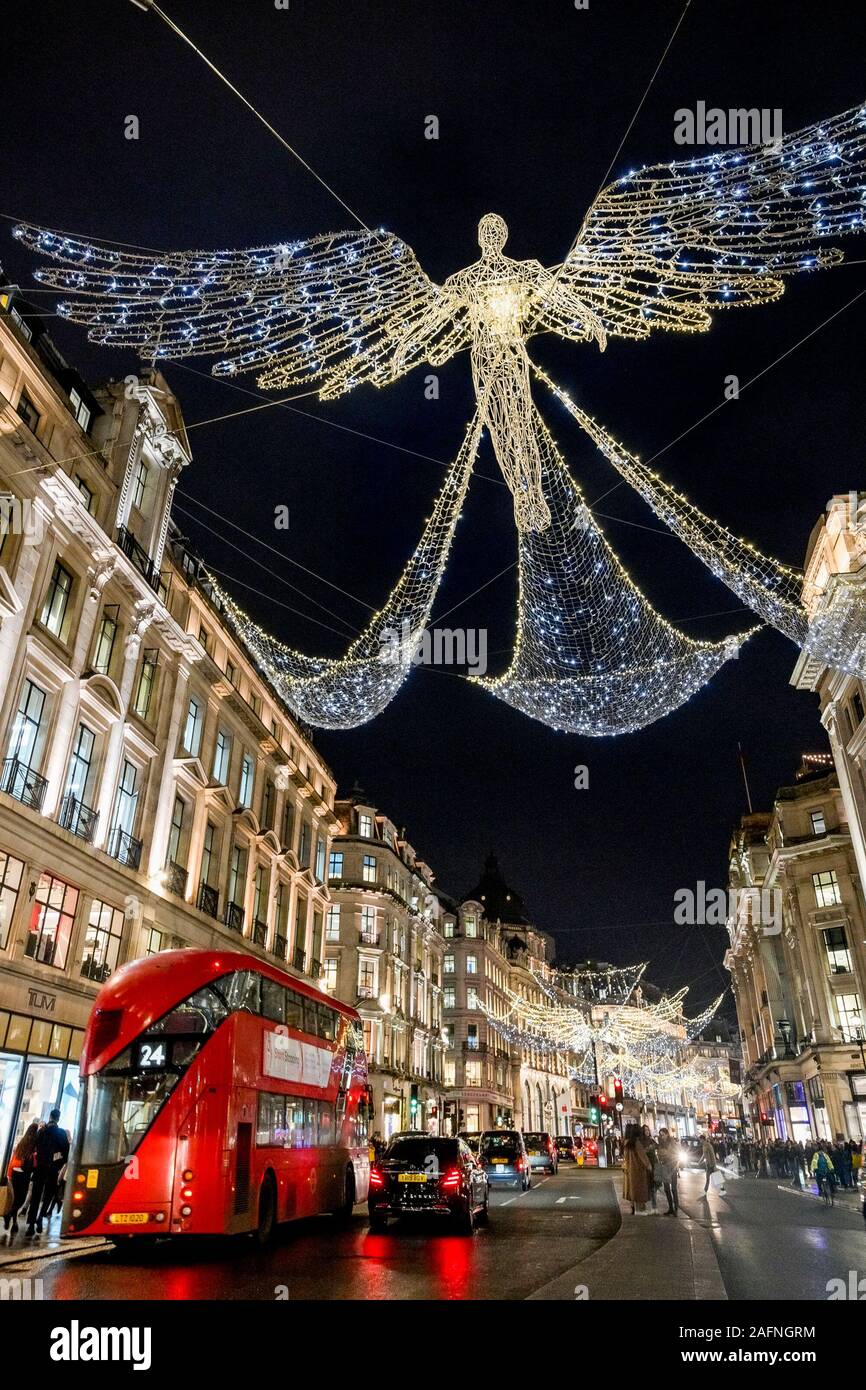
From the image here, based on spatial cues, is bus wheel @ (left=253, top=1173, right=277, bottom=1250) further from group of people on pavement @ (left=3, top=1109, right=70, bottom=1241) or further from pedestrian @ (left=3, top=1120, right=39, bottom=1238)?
pedestrian @ (left=3, top=1120, right=39, bottom=1238)

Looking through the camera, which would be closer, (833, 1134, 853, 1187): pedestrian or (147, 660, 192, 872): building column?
(147, 660, 192, 872): building column

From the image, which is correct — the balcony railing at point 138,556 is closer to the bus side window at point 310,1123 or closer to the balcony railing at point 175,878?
the balcony railing at point 175,878

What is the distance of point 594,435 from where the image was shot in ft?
37.1

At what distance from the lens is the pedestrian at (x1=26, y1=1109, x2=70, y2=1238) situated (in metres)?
13.7

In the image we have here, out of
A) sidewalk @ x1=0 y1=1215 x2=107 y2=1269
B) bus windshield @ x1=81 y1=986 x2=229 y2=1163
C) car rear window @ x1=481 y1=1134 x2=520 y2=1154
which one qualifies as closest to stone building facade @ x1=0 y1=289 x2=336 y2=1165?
sidewalk @ x1=0 y1=1215 x2=107 y2=1269

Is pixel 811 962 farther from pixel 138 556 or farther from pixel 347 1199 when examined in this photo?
pixel 138 556

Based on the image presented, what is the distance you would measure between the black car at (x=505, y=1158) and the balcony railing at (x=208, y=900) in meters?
11.9

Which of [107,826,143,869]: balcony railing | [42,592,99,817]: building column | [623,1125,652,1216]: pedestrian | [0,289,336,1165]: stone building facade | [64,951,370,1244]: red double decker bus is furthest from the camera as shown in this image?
[107,826,143,869]: balcony railing

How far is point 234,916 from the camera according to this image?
99.5ft

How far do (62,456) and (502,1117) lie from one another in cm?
7193

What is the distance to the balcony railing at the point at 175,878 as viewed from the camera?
2532 cm

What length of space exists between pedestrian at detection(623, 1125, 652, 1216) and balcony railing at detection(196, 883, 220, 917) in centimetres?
1537

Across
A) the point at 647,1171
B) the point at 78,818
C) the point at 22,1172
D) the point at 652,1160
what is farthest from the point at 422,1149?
the point at 78,818

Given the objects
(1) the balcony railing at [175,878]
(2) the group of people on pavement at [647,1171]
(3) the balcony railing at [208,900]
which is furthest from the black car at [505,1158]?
(1) the balcony railing at [175,878]
